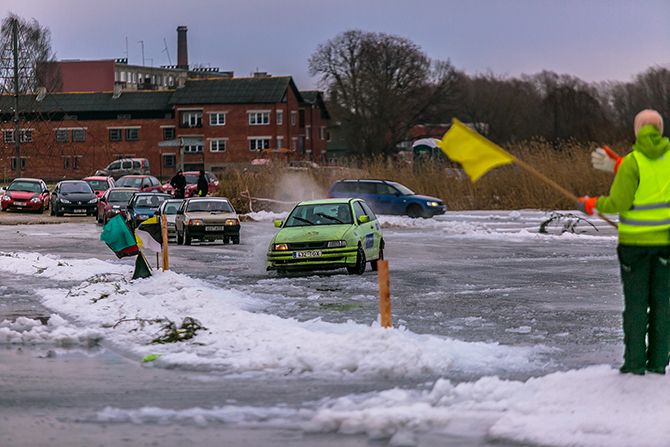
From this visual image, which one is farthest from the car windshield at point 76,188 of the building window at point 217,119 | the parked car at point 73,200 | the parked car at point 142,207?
the building window at point 217,119

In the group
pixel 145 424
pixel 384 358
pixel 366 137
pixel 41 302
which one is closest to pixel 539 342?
pixel 384 358

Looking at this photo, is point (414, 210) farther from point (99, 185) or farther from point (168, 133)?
point (168, 133)

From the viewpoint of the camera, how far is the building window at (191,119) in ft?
291

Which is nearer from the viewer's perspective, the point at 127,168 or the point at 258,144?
the point at 127,168

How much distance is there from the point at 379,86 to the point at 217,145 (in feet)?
67.1

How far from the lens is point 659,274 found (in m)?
6.24

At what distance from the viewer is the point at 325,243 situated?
1554 centimetres

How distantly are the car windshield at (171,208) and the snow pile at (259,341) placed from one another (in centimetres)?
1503

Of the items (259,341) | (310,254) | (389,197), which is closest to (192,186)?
(389,197)

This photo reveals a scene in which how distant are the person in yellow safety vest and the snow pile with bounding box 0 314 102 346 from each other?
541cm

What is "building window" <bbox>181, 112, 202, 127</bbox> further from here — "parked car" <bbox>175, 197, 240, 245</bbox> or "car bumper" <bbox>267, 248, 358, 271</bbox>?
"car bumper" <bbox>267, 248, 358, 271</bbox>

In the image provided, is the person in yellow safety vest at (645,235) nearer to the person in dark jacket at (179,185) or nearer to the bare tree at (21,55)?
the bare tree at (21,55)

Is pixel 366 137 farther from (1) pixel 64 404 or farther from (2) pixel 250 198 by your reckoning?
(1) pixel 64 404

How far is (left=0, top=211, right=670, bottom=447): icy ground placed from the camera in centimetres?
572
